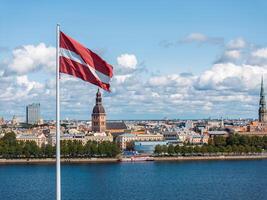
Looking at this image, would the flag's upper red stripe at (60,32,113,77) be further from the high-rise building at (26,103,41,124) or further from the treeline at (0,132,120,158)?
the high-rise building at (26,103,41,124)

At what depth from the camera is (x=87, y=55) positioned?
6.95 metres

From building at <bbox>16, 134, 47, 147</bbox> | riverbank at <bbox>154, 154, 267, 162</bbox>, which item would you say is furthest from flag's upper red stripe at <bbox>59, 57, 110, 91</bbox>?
building at <bbox>16, 134, 47, 147</bbox>

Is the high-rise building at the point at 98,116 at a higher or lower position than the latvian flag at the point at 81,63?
higher

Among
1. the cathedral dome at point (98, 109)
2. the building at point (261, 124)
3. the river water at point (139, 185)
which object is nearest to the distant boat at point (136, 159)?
the river water at point (139, 185)


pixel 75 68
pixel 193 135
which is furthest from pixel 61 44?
pixel 193 135

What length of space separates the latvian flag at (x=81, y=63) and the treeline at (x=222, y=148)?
54.7 metres

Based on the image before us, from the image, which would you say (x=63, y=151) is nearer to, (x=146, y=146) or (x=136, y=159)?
(x=136, y=159)

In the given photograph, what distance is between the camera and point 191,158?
197 feet

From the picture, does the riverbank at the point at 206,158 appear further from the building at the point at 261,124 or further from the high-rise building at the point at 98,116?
the building at the point at 261,124

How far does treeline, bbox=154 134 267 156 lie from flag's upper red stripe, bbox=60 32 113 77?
54.7 m

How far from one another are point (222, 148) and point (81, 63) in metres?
58.6

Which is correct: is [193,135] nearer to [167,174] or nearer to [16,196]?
[167,174]

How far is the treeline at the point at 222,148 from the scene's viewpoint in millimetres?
61906

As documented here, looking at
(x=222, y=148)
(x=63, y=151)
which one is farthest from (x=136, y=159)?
(x=222, y=148)
